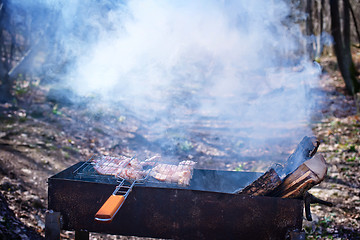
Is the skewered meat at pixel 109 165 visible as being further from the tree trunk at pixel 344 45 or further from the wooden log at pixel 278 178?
the tree trunk at pixel 344 45

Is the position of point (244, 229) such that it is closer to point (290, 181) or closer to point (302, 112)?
point (290, 181)

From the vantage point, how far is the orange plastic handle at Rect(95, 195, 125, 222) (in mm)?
2639

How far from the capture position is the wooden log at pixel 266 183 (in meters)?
3.45

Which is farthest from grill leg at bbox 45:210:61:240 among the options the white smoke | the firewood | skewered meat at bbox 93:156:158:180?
the white smoke

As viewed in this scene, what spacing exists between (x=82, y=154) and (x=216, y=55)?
59.6 ft

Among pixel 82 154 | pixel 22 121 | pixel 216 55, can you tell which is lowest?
pixel 82 154

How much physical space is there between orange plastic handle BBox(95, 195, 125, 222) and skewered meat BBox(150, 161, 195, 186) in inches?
35.8

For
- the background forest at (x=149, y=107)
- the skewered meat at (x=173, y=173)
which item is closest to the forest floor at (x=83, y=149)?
the background forest at (x=149, y=107)

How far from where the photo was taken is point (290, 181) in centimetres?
346

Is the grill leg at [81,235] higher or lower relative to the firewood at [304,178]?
lower

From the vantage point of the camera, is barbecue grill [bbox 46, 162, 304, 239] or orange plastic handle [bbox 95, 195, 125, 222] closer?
orange plastic handle [bbox 95, 195, 125, 222]

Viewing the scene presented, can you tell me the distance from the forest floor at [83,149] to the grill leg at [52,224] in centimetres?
121

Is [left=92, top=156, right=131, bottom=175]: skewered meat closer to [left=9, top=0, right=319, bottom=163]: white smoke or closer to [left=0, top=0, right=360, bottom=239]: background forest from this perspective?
[left=0, top=0, right=360, bottom=239]: background forest

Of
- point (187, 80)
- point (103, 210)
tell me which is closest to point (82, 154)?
point (103, 210)
